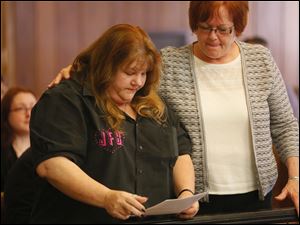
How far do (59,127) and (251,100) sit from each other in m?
0.48

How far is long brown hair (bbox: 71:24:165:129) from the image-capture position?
1.23 metres

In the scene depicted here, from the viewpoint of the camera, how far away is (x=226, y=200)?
1.46 m

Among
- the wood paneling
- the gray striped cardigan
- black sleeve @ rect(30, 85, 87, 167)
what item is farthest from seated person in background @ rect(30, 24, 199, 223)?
the wood paneling

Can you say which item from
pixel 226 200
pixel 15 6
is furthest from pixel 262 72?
pixel 15 6

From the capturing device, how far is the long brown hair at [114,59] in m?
1.23

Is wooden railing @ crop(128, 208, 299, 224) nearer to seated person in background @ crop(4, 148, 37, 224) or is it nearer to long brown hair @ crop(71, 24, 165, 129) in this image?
long brown hair @ crop(71, 24, 165, 129)

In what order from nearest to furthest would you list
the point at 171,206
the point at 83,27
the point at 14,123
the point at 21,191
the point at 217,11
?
the point at 171,206 → the point at 217,11 → the point at 21,191 → the point at 14,123 → the point at 83,27

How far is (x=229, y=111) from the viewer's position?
142cm

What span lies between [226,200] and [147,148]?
11.3 inches

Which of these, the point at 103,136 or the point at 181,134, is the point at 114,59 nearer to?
the point at 103,136

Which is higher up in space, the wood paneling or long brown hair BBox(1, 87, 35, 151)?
the wood paneling

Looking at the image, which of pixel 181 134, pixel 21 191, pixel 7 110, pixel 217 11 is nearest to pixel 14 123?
pixel 7 110

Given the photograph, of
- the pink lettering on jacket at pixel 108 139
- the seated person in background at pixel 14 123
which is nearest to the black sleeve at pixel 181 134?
the pink lettering on jacket at pixel 108 139

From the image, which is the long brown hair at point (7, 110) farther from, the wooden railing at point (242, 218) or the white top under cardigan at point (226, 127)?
the wooden railing at point (242, 218)
